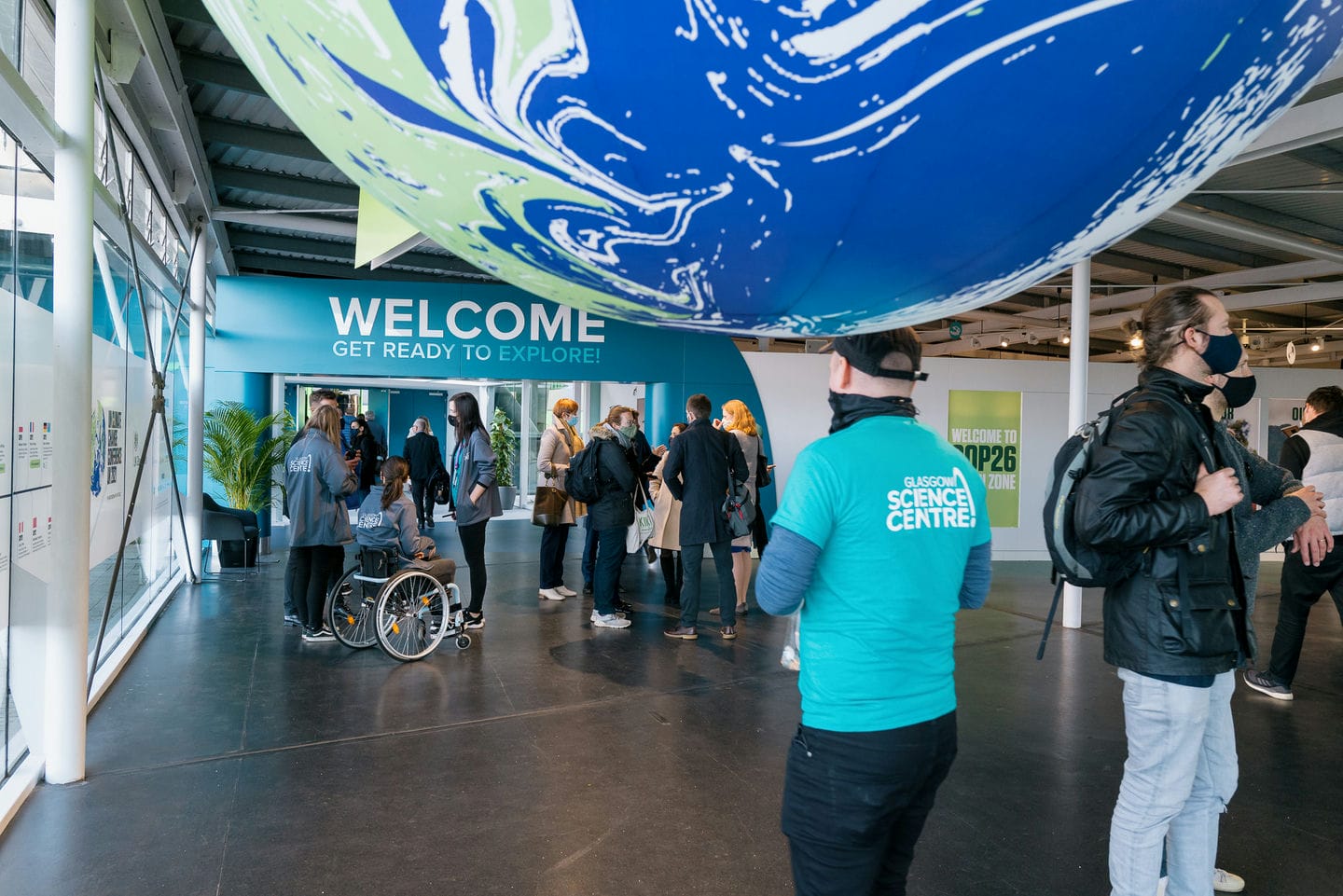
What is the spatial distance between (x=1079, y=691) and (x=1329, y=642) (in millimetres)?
2709

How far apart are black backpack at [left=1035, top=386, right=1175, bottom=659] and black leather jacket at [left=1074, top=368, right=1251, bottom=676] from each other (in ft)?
0.08

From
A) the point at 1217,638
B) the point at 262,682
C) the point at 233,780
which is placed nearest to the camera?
the point at 1217,638

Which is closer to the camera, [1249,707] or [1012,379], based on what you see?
[1249,707]

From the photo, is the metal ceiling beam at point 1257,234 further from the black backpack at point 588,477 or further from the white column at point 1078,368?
the black backpack at point 588,477

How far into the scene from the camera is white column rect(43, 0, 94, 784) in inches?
129

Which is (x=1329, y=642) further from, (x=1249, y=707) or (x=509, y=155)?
(x=509, y=155)

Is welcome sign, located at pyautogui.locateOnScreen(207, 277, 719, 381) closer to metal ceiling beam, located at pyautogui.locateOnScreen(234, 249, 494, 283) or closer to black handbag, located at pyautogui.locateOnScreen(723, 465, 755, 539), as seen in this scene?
metal ceiling beam, located at pyautogui.locateOnScreen(234, 249, 494, 283)

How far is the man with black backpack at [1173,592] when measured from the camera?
193 cm

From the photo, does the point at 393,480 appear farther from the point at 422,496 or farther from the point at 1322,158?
the point at 1322,158

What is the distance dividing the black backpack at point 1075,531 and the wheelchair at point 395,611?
399cm

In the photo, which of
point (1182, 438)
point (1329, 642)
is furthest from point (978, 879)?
point (1329, 642)

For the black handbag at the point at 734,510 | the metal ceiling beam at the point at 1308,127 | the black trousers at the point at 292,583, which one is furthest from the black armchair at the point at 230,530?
the metal ceiling beam at the point at 1308,127

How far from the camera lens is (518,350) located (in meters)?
10.1

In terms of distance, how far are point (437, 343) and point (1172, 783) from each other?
906cm
